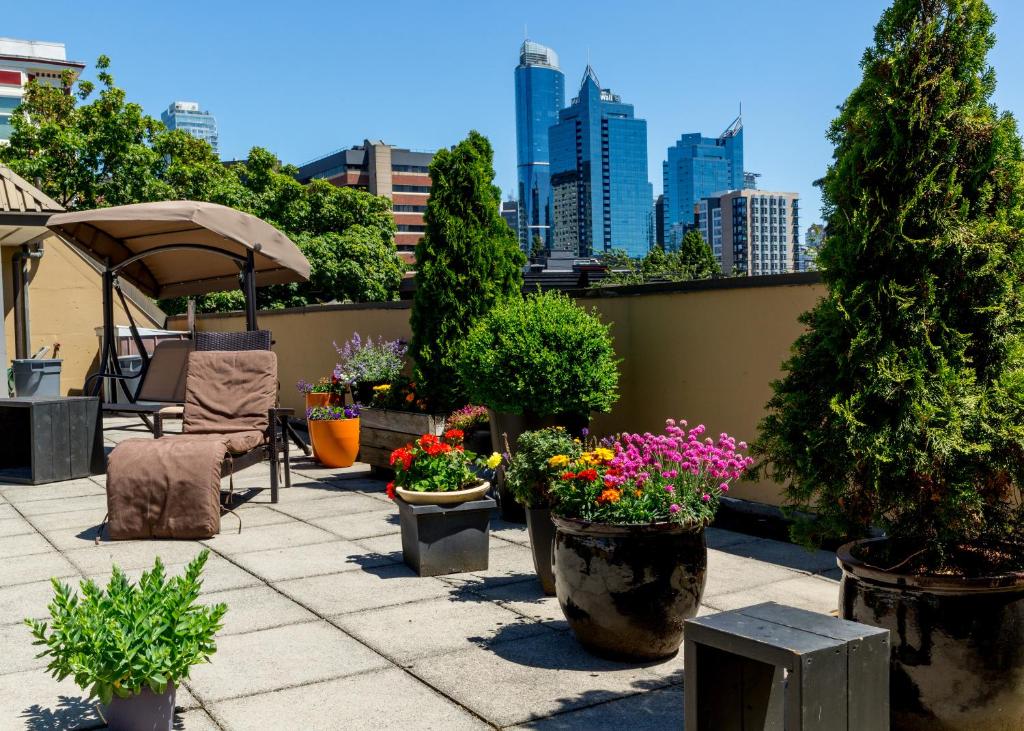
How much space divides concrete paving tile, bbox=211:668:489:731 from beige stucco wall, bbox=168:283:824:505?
3200 mm

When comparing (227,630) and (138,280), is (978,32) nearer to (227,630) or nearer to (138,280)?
(227,630)

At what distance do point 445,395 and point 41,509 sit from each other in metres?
3.25

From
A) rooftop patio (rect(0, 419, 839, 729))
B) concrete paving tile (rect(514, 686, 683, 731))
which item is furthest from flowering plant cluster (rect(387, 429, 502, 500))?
concrete paving tile (rect(514, 686, 683, 731))

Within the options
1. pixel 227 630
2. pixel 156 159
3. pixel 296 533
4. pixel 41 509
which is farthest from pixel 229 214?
pixel 156 159

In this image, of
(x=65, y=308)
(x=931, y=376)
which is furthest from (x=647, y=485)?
(x=65, y=308)

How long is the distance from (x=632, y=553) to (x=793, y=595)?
1.44 m

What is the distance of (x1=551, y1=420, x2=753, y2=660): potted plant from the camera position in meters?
3.71

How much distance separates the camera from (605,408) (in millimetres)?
6539

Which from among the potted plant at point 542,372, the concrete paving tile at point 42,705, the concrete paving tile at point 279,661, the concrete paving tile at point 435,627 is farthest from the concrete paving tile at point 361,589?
the potted plant at point 542,372

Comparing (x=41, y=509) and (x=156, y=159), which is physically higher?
(x=156, y=159)

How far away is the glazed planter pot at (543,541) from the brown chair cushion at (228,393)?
11.6 ft

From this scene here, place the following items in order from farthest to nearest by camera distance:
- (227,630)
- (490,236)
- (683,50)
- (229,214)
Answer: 1. (683,50)
2. (229,214)
3. (490,236)
4. (227,630)

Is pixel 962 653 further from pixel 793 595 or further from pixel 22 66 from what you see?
pixel 22 66

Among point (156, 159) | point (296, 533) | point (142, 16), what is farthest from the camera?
point (156, 159)
